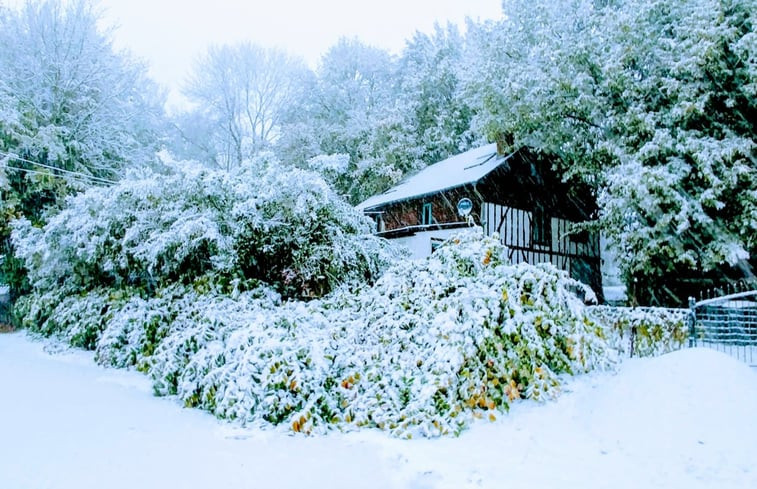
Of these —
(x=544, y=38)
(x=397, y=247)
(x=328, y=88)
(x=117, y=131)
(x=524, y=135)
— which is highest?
(x=328, y=88)

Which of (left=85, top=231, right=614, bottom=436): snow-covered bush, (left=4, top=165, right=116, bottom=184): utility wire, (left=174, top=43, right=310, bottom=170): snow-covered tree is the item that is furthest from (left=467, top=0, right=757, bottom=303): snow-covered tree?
(left=174, top=43, right=310, bottom=170): snow-covered tree

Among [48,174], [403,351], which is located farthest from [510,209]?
[48,174]

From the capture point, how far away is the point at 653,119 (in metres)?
11.1

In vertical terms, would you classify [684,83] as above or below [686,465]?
above

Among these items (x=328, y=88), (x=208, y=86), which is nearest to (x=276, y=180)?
(x=328, y=88)

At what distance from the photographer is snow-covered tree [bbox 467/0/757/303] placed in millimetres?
9812

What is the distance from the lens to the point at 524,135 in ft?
47.4

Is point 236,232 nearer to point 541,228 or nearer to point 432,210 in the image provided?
point 432,210

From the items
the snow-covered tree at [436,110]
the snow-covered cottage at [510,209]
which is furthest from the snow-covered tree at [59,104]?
the snow-covered tree at [436,110]

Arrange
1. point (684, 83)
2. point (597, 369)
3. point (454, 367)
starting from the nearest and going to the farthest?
point (454, 367) < point (597, 369) < point (684, 83)

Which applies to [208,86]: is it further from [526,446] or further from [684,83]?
[526,446]

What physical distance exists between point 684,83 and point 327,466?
462 inches

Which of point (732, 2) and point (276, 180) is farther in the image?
point (732, 2)

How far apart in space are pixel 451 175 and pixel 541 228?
11.5 ft
